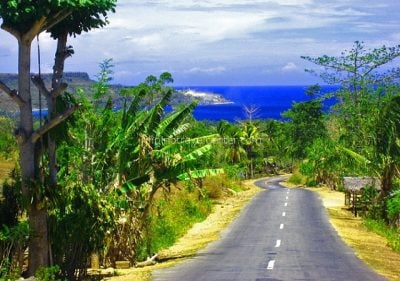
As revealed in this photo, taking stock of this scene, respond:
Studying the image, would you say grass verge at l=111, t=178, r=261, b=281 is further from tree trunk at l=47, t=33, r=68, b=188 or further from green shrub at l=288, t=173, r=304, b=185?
green shrub at l=288, t=173, r=304, b=185

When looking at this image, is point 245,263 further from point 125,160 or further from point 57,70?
point 57,70

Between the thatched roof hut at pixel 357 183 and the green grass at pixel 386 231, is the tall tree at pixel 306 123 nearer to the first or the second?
the thatched roof hut at pixel 357 183

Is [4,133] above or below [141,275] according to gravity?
above

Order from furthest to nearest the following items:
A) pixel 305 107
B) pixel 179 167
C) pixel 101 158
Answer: pixel 305 107
pixel 179 167
pixel 101 158

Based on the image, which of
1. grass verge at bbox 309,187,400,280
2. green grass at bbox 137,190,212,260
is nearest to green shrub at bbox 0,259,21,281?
green grass at bbox 137,190,212,260

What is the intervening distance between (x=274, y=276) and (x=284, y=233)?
1265 cm

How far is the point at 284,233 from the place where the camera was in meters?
30.7

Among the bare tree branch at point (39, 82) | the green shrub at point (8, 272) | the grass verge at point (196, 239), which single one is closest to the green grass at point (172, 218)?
the grass verge at point (196, 239)

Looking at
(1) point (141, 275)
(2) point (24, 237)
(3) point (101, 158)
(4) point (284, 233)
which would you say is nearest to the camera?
(2) point (24, 237)

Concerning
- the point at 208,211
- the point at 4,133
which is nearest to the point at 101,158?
the point at 208,211

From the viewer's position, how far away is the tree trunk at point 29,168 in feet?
49.9

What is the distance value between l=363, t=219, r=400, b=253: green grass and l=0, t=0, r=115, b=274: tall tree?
16.9 meters

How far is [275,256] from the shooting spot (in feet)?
74.6

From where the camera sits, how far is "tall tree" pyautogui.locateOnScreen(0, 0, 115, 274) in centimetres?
1440
